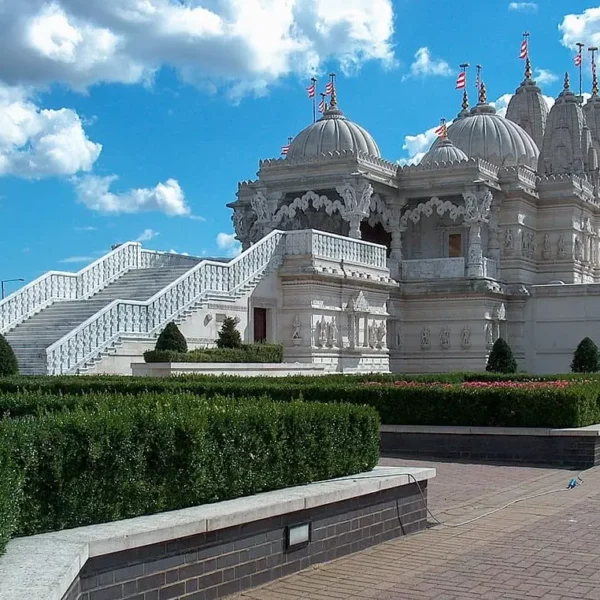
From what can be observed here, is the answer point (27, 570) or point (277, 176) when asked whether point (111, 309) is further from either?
point (27, 570)

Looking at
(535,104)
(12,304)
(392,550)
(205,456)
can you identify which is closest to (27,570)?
(205,456)

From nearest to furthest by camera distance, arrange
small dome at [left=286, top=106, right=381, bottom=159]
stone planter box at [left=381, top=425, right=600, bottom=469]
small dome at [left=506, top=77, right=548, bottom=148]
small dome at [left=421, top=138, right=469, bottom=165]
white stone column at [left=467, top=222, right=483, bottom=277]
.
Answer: stone planter box at [left=381, top=425, right=600, bottom=469] < white stone column at [left=467, top=222, right=483, bottom=277] < small dome at [left=286, top=106, right=381, bottom=159] < small dome at [left=421, top=138, right=469, bottom=165] < small dome at [left=506, top=77, right=548, bottom=148]

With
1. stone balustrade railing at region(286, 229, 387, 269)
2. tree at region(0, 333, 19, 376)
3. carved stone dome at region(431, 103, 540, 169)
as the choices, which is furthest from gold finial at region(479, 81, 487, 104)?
tree at region(0, 333, 19, 376)

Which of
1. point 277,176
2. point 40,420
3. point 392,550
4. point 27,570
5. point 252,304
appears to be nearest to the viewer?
point 27,570

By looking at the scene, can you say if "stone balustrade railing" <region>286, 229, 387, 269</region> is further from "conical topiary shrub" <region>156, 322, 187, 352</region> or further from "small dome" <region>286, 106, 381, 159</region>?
"conical topiary shrub" <region>156, 322, 187, 352</region>

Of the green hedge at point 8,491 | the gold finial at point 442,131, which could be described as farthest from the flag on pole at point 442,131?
the green hedge at point 8,491

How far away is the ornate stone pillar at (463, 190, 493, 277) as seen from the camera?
43938mm

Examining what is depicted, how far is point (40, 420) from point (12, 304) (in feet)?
75.9

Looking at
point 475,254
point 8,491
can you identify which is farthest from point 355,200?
point 8,491

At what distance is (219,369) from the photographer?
26.6 metres

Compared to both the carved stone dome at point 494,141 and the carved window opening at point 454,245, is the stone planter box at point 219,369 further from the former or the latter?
the carved stone dome at point 494,141

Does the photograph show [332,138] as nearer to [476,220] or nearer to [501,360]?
[476,220]

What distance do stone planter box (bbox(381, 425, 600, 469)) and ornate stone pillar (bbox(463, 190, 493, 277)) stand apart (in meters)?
27.2

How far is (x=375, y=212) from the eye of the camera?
150 ft
